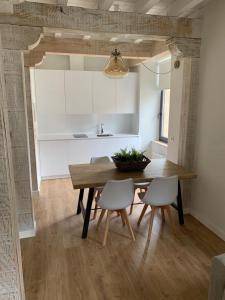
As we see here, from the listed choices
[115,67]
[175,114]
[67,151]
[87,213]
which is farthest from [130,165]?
[67,151]

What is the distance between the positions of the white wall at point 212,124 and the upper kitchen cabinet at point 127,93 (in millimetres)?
2389

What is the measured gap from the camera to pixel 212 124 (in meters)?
2.82

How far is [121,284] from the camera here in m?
2.06

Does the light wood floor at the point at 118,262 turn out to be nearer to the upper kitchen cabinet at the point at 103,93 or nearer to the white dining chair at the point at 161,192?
the white dining chair at the point at 161,192

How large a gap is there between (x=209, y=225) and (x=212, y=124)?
1.28 metres

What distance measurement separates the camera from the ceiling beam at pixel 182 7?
8.41 feet

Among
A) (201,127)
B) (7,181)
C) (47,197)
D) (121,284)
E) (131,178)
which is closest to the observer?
(7,181)

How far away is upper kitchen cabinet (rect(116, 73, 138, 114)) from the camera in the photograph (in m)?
5.16

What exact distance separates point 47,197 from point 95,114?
2.36 meters

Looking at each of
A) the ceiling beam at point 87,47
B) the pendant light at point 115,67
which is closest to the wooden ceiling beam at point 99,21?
the pendant light at point 115,67

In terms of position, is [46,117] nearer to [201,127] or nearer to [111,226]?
[111,226]

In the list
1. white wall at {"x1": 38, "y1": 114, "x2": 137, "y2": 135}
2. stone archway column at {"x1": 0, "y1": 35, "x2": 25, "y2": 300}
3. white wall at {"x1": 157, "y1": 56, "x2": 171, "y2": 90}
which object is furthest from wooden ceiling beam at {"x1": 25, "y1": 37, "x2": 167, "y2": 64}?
stone archway column at {"x1": 0, "y1": 35, "x2": 25, "y2": 300}

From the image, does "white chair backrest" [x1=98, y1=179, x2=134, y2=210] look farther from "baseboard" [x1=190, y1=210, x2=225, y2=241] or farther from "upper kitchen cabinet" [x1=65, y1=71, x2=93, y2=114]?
"upper kitchen cabinet" [x1=65, y1=71, x2=93, y2=114]

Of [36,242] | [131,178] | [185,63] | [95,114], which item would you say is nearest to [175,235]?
[131,178]
